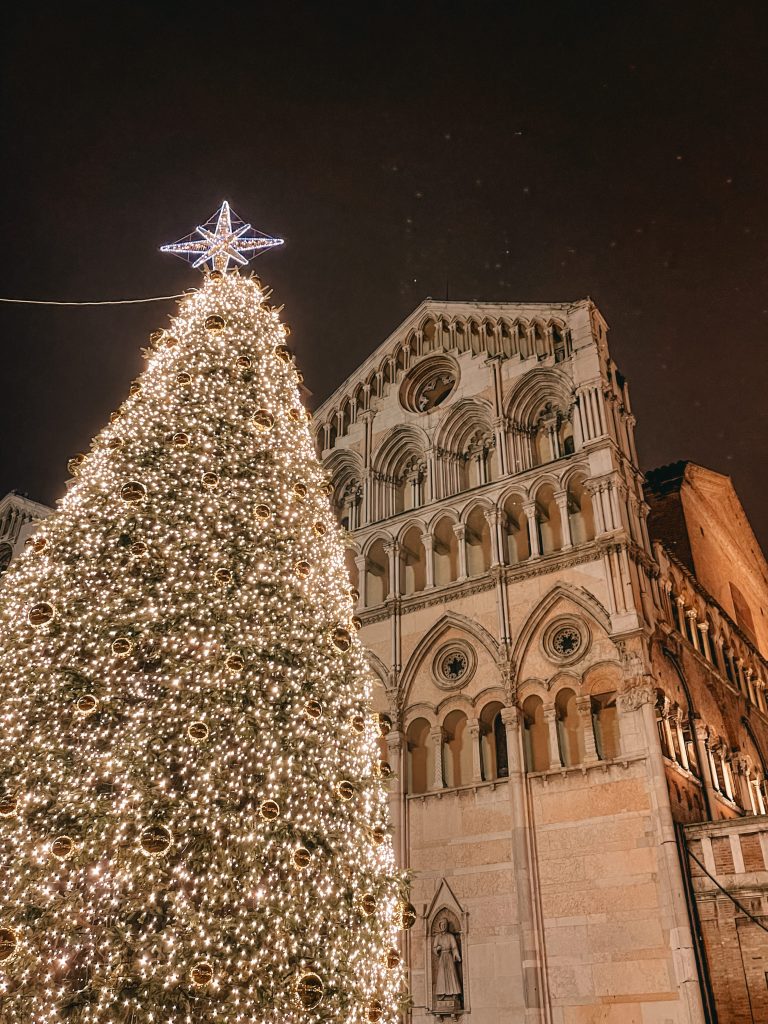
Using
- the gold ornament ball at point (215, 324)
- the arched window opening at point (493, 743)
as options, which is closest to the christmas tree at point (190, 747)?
the gold ornament ball at point (215, 324)

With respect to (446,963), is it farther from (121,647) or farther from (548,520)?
(121,647)

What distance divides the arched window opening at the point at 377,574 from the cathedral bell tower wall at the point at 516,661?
63 mm

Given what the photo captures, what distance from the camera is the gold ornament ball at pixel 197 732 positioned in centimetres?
705

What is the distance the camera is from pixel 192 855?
673 centimetres

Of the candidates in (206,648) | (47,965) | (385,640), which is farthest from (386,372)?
(47,965)

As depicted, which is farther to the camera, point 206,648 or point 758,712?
point 758,712

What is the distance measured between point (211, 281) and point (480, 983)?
13.6 m

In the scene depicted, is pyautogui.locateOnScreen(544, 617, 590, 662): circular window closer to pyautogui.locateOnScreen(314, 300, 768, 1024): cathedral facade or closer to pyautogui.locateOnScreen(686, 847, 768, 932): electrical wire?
pyautogui.locateOnScreen(314, 300, 768, 1024): cathedral facade

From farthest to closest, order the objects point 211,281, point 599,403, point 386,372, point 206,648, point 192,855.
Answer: point 386,372 < point 599,403 < point 211,281 < point 206,648 < point 192,855

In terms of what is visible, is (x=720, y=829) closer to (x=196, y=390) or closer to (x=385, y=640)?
(x=385, y=640)

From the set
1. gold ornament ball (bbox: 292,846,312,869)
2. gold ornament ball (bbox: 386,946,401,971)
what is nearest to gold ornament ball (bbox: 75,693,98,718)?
gold ornament ball (bbox: 292,846,312,869)

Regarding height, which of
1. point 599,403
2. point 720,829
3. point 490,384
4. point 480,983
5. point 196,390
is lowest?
point 480,983

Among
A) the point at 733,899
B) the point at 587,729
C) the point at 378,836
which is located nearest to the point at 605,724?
the point at 587,729

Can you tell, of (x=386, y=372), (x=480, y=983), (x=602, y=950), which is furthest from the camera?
(x=386, y=372)
